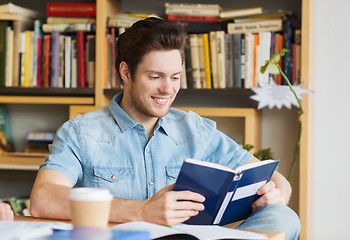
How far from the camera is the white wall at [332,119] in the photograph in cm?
260

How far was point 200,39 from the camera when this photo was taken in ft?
8.37

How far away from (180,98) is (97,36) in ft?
1.82

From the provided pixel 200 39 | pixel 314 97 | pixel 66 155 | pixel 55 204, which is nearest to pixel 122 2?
pixel 200 39

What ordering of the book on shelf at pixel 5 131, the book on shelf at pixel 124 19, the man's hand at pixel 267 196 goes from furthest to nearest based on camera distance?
the book on shelf at pixel 5 131, the book on shelf at pixel 124 19, the man's hand at pixel 267 196

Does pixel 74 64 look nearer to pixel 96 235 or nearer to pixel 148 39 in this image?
pixel 148 39

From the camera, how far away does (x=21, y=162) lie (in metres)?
2.77

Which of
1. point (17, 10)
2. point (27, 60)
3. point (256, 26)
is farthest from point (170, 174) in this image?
point (17, 10)

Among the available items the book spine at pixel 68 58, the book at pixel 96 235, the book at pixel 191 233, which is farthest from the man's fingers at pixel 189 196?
the book spine at pixel 68 58

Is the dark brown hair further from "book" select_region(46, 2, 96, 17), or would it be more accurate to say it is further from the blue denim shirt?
"book" select_region(46, 2, 96, 17)

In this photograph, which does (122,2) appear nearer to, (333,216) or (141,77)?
(141,77)

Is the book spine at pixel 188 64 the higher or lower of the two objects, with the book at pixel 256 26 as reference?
lower

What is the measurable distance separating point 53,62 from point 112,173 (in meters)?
1.25

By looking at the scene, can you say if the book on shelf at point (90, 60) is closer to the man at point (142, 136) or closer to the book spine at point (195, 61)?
the book spine at point (195, 61)

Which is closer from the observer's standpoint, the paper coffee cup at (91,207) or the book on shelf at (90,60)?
the paper coffee cup at (91,207)
